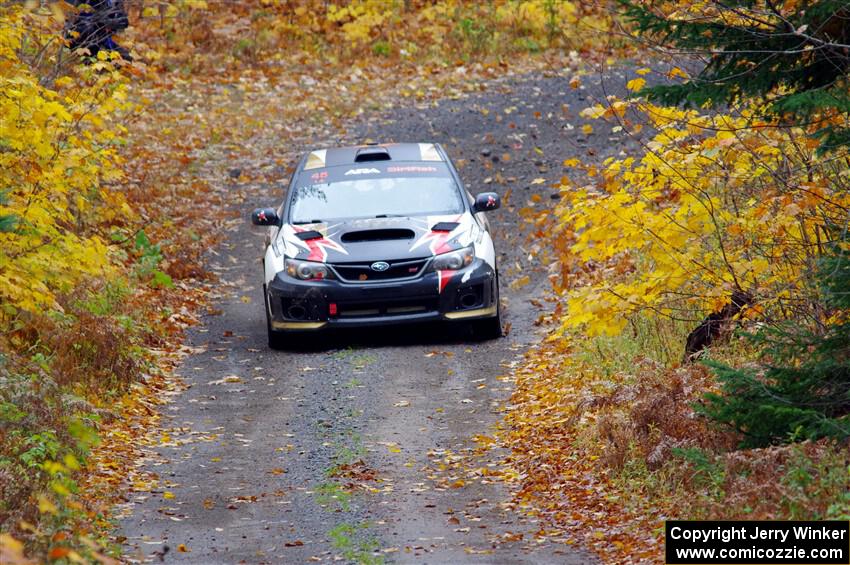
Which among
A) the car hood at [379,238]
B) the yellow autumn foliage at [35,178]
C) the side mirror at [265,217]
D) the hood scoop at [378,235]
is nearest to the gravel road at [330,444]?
the car hood at [379,238]

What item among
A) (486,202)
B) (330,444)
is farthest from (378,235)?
(330,444)

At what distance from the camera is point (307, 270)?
11.9 metres

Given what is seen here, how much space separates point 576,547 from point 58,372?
5.42 metres

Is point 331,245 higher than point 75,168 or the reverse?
the reverse

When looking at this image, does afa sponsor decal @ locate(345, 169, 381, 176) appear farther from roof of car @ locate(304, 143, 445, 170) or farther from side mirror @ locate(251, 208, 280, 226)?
side mirror @ locate(251, 208, 280, 226)

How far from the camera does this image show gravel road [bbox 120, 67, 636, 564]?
23.2ft

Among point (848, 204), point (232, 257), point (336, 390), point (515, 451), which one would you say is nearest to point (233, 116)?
point (232, 257)

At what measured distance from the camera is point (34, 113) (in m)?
9.77

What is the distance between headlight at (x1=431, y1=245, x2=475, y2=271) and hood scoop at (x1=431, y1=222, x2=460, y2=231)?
338 millimetres

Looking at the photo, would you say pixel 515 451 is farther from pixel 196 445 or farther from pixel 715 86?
pixel 715 86

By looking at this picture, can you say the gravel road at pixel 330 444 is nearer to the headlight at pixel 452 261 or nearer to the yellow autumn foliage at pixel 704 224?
the headlight at pixel 452 261

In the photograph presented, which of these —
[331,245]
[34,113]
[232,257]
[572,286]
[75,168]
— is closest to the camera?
[34,113]

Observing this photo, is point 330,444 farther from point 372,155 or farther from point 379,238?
point 372,155

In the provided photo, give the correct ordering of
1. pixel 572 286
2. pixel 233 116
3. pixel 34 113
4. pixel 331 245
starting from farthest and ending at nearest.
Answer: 1. pixel 233 116
2. pixel 572 286
3. pixel 331 245
4. pixel 34 113
